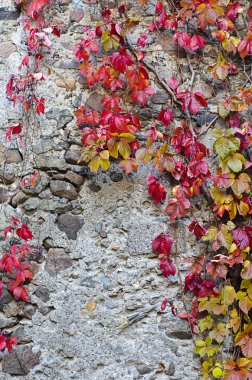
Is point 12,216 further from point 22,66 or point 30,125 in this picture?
point 22,66

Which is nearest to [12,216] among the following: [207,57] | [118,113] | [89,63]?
[118,113]

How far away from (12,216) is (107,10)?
136 cm

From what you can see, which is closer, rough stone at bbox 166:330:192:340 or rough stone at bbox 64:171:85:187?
rough stone at bbox 166:330:192:340

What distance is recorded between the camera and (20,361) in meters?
2.56

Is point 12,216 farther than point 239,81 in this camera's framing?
No

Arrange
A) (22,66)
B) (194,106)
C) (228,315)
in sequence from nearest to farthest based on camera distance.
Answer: (228,315), (194,106), (22,66)

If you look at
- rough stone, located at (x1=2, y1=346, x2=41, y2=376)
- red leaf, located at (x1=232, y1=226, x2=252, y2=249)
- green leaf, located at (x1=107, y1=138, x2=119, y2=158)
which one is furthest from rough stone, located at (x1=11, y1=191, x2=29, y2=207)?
red leaf, located at (x1=232, y1=226, x2=252, y2=249)

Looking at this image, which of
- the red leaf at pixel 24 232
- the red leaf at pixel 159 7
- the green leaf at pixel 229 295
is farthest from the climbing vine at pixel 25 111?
the green leaf at pixel 229 295

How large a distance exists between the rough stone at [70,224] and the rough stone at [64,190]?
118mm

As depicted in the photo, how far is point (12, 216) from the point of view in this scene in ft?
8.93

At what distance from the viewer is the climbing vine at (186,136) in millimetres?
2557

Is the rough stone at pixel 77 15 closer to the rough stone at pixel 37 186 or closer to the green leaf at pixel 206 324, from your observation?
the rough stone at pixel 37 186

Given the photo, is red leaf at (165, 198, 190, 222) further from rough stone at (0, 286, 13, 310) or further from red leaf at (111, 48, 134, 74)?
rough stone at (0, 286, 13, 310)

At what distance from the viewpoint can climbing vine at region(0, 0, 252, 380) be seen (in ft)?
8.39
